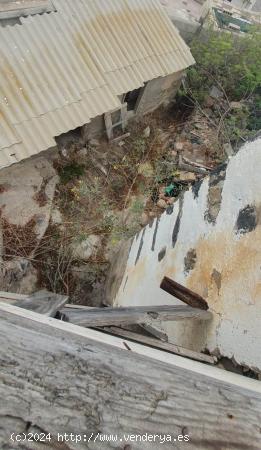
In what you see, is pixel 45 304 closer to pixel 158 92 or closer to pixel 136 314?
pixel 136 314

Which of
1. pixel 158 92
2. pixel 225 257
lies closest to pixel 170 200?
pixel 158 92

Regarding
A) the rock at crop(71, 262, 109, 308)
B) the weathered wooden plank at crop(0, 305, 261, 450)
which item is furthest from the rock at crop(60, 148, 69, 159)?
the weathered wooden plank at crop(0, 305, 261, 450)

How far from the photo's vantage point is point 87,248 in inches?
236

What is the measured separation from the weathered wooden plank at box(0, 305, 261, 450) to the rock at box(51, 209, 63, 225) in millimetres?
5045

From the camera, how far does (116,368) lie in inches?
36.4

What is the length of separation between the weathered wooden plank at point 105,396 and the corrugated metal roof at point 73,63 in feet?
13.2

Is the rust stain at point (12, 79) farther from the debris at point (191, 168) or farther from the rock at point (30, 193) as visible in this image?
the debris at point (191, 168)

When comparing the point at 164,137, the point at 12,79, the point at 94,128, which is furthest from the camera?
the point at 164,137

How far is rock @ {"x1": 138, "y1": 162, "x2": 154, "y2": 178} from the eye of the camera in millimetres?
6947

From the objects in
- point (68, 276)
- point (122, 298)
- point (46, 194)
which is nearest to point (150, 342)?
point (122, 298)

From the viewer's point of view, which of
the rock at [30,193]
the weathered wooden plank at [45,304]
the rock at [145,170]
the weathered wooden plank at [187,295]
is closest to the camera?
the weathered wooden plank at [45,304]

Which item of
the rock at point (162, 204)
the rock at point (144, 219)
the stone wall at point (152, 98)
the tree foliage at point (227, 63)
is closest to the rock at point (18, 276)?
the rock at point (144, 219)

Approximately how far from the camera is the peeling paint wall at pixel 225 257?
1.89m

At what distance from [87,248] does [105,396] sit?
204 inches
